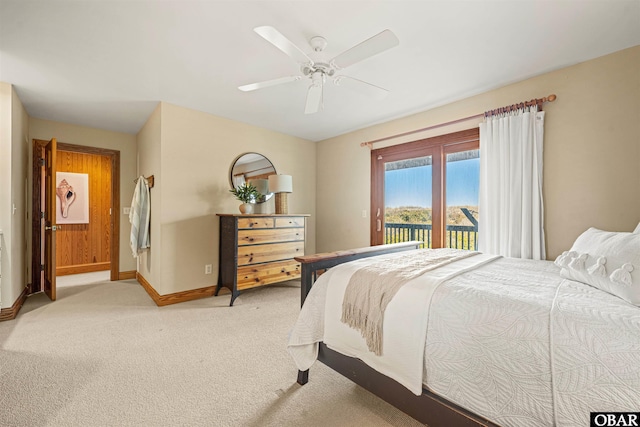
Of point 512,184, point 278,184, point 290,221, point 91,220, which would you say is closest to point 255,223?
point 290,221

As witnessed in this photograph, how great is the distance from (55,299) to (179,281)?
162 cm

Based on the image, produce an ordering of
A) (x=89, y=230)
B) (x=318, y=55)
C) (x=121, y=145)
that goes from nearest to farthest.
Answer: (x=318, y=55) < (x=121, y=145) < (x=89, y=230)

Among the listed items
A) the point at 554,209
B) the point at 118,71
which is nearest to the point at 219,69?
the point at 118,71

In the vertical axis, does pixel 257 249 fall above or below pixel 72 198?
below

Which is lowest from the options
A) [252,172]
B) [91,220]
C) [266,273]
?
[266,273]

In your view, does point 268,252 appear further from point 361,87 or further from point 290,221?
point 361,87

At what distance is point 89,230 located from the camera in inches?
208

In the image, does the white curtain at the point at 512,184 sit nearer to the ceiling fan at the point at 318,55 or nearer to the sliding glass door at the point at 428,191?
the sliding glass door at the point at 428,191

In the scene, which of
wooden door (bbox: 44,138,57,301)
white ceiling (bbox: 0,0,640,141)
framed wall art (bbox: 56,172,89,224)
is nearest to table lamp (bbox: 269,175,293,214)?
white ceiling (bbox: 0,0,640,141)

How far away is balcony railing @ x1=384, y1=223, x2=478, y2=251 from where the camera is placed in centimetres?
319

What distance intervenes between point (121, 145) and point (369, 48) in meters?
4.54

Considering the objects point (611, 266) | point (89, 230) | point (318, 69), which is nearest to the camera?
point (611, 266)

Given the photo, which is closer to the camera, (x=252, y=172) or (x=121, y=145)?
(x=252, y=172)

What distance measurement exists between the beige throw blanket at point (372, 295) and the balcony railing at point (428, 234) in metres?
1.79
